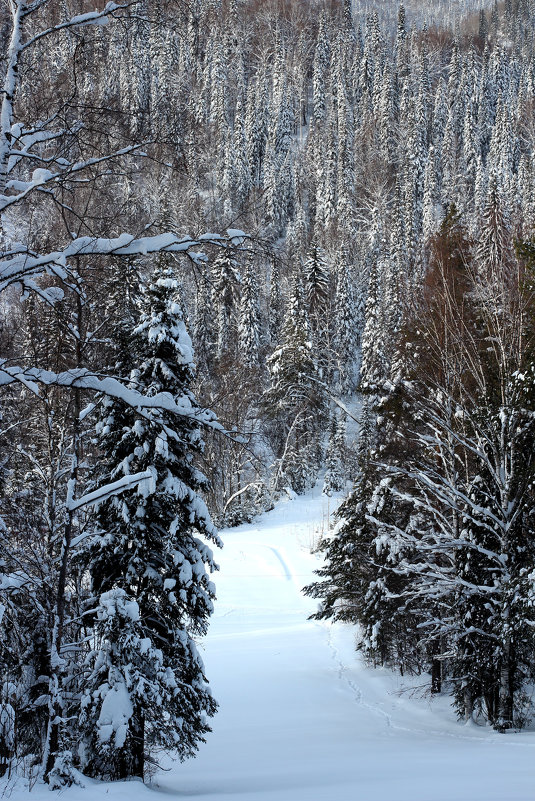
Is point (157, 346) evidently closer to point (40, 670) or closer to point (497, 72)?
point (40, 670)

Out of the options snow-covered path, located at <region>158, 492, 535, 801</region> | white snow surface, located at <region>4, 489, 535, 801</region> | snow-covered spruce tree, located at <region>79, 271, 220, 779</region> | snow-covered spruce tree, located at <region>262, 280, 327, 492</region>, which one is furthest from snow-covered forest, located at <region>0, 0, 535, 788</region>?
snow-covered spruce tree, located at <region>262, 280, 327, 492</region>

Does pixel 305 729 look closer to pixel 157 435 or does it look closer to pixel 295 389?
pixel 157 435

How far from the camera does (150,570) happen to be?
9.18m

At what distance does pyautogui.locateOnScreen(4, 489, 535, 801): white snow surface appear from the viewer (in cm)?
566

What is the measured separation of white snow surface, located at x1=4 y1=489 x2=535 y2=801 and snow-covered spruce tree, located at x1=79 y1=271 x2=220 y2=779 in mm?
826

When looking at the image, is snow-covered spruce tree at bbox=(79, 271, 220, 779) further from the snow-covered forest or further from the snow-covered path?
the snow-covered path

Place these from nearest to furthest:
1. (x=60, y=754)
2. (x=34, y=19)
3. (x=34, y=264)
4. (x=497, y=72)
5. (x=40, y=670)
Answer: (x=34, y=264)
(x=34, y=19)
(x=60, y=754)
(x=40, y=670)
(x=497, y=72)

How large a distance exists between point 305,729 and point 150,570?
503 cm

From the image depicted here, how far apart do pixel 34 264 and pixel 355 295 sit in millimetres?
61073

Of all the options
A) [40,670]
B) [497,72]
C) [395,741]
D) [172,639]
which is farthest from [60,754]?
[497,72]

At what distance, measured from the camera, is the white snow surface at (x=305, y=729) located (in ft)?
18.6

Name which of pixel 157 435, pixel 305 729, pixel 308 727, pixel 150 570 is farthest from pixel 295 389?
pixel 150 570

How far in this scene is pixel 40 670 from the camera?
850 cm

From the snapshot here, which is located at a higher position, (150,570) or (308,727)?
(150,570)
